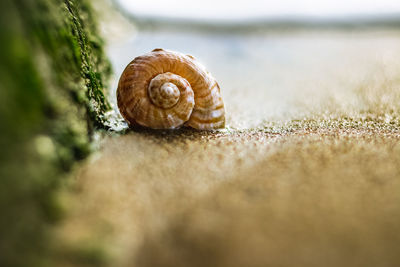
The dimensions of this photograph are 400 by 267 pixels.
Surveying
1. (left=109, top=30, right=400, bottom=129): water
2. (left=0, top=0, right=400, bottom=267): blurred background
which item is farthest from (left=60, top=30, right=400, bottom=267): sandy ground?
(left=109, top=30, right=400, bottom=129): water

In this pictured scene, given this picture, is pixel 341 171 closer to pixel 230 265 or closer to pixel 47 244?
pixel 230 265

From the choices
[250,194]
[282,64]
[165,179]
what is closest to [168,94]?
[165,179]

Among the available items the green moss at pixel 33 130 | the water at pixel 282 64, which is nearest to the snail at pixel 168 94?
the water at pixel 282 64

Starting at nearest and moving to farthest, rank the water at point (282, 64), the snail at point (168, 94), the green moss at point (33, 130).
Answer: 1. the green moss at point (33, 130)
2. the snail at point (168, 94)
3. the water at point (282, 64)

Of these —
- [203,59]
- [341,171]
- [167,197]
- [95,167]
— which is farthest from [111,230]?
[203,59]

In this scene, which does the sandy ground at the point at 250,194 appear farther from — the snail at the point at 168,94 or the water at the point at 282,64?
the water at the point at 282,64

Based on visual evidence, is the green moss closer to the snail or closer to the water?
the snail
